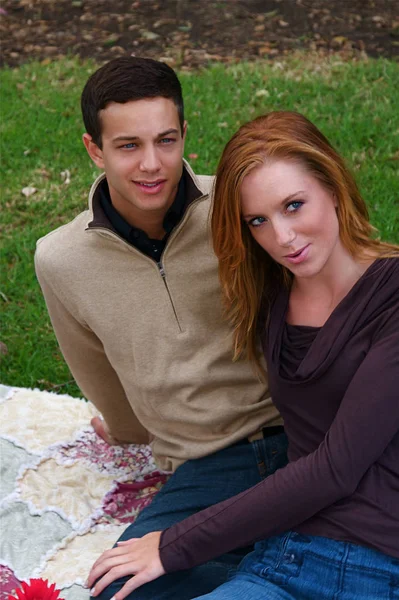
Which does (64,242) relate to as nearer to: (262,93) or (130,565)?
(130,565)

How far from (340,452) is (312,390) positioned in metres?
0.23

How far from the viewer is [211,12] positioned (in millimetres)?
Answer: 8320

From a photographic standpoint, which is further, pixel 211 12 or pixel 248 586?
pixel 211 12

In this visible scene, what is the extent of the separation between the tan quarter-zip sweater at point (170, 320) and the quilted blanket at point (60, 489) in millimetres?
461

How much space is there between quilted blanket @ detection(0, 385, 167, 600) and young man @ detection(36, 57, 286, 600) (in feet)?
1.19

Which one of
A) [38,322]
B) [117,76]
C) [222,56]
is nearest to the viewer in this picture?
[117,76]

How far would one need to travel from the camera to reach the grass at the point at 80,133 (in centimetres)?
525

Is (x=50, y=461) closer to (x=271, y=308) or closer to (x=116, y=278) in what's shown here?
(x=116, y=278)

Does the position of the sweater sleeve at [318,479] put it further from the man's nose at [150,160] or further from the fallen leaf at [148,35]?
the fallen leaf at [148,35]

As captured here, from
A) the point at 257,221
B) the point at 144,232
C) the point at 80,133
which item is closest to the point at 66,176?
the point at 80,133

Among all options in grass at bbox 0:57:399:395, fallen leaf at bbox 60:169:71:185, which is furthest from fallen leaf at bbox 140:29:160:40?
fallen leaf at bbox 60:169:71:185

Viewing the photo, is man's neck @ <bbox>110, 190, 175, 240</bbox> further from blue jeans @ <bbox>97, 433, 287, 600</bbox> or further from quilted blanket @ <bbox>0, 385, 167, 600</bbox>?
quilted blanket @ <bbox>0, 385, 167, 600</bbox>

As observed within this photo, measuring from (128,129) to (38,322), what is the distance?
226 centimetres

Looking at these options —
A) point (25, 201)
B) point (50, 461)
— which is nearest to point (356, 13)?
point (25, 201)
